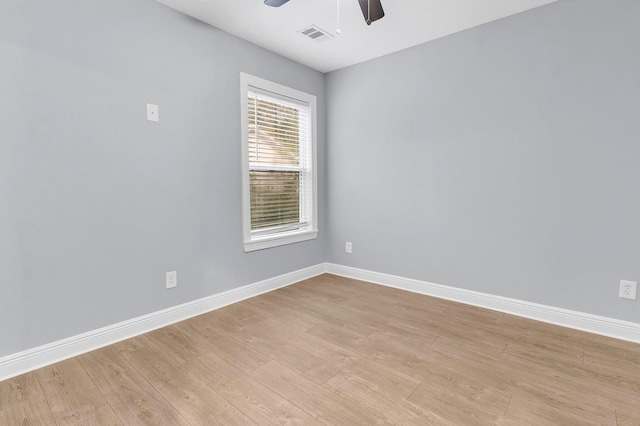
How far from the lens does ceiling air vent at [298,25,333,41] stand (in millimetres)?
2765

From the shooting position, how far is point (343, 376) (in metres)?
1.84

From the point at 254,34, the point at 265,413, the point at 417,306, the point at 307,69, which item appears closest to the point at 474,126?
the point at 417,306

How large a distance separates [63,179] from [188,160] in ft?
2.86

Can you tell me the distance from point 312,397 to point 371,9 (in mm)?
2381

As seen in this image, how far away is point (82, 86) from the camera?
2078 mm

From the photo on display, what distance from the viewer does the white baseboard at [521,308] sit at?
2277mm

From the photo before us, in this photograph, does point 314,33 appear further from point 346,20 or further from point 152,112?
point 152,112

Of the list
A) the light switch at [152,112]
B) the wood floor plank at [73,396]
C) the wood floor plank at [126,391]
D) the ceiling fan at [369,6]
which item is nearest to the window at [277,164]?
the light switch at [152,112]

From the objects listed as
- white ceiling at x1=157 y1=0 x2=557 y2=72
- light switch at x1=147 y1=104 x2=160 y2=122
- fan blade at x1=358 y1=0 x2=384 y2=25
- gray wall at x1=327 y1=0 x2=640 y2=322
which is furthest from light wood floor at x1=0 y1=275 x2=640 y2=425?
white ceiling at x1=157 y1=0 x2=557 y2=72

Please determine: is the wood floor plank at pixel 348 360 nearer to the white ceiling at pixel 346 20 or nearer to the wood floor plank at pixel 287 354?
the wood floor plank at pixel 287 354

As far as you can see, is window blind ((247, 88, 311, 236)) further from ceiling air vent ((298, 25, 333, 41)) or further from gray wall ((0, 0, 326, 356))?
ceiling air vent ((298, 25, 333, 41))

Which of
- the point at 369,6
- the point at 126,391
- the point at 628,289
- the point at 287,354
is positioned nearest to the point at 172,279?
the point at 126,391

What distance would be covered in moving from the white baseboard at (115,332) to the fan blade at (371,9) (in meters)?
2.56

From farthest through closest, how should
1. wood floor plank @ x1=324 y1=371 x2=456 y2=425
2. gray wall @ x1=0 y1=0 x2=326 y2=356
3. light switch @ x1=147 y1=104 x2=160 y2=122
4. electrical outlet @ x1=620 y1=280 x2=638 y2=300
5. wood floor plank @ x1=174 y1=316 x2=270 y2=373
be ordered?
light switch @ x1=147 y1=104 x2=160 y2=122 < electrical outlet @ x1=620 y1=280 x2=638 y2=300 < wood floor plank @ x1=174 y1=316 x2=270 y2=373 < gray wall @ x1=0 y1=0 x2=326 y2=356 < wood floor plank @ x1=324 y1=371 x2=456 y2=425
